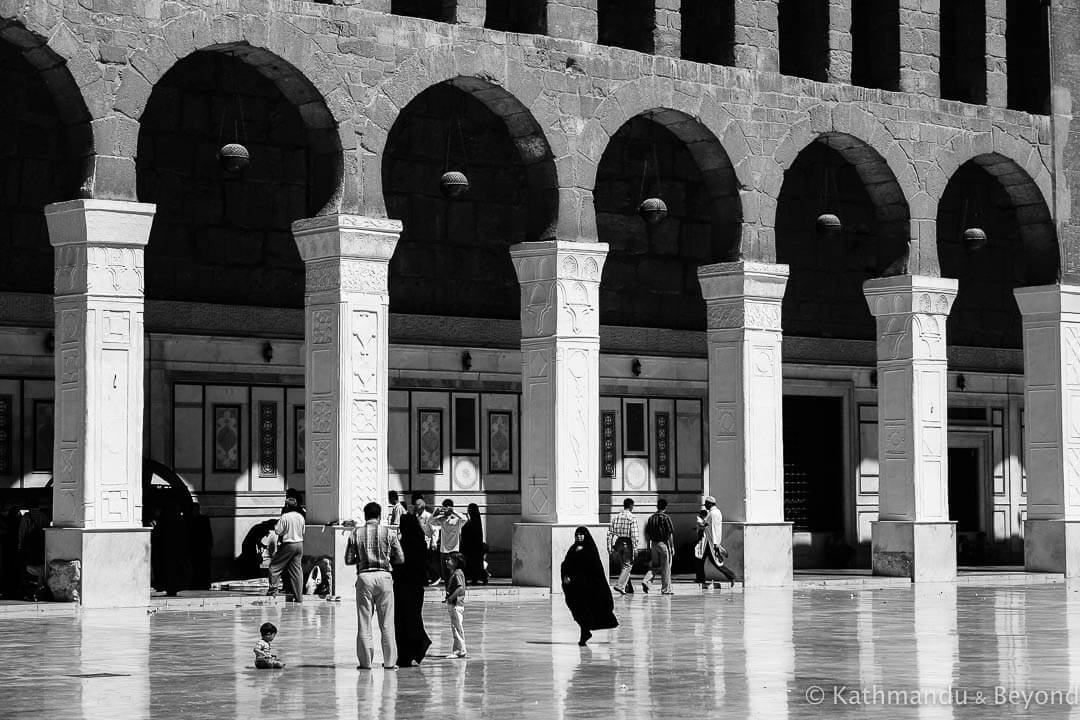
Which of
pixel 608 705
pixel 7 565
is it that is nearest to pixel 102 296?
pixel 7 565

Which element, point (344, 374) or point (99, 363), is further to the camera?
point (344, 374)

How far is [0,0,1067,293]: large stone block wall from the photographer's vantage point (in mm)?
19562

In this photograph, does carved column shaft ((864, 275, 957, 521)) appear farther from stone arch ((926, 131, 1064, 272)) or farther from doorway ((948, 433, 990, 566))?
doorway ((948, 433, 990, 566))

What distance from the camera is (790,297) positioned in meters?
30.3

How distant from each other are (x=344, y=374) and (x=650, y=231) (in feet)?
29.8

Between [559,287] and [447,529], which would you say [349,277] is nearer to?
[559,287]

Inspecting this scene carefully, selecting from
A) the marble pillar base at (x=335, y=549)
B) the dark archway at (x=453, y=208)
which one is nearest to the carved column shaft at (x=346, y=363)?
the marble pillar base at (x=335, y=549)

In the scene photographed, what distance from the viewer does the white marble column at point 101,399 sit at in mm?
19141

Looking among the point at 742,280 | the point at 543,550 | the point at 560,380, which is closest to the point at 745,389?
the point at 742,280

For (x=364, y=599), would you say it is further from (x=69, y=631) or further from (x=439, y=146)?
(x=439, y=146)

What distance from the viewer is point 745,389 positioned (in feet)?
78.2

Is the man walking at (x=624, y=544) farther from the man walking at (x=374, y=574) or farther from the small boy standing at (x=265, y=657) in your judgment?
the small boy standing at (x=265, y=657)

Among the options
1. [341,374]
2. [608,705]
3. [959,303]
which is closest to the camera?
[608,705]

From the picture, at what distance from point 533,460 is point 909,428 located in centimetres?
567
